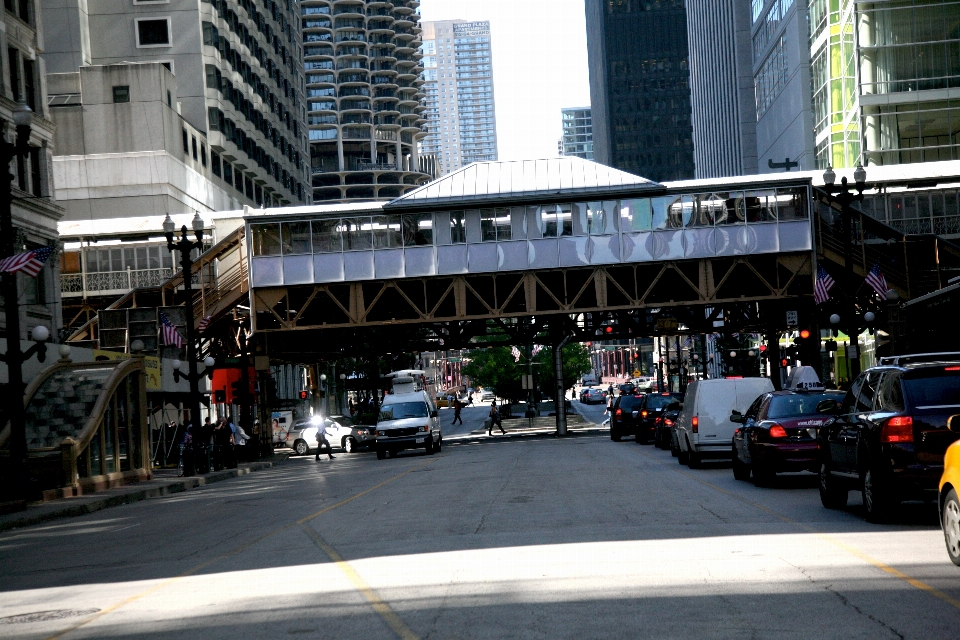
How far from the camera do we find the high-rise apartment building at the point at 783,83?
71875 millimetres

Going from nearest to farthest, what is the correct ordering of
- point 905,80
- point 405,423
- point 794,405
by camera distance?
point 794,405
point 405,423
point 905,80

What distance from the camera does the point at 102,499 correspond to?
2622cm

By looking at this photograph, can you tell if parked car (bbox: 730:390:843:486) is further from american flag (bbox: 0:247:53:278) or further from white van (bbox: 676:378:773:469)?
american flag (bbox: 0:247:53:278)

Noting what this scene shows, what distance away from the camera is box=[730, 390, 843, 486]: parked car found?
768 inches

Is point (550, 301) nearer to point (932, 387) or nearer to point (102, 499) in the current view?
point (102, 499)

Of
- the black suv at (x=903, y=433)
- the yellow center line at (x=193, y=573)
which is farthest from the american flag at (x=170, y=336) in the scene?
the black suv at (x=903, y=433)

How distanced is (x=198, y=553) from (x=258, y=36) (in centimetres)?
8287

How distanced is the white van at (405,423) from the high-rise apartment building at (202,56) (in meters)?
35.6

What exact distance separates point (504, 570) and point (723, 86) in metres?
126

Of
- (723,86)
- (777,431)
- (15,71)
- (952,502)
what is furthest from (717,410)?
(723,86)

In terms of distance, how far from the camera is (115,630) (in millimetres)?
9391

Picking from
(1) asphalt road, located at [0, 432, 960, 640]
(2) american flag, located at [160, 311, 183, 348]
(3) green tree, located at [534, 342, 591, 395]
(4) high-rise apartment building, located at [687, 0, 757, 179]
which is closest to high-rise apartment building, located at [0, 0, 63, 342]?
(2) american flag, located at [160, 311, 183, 348]

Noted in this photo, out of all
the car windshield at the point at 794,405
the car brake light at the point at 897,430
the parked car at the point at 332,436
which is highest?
the car brake light at the point at 897,430

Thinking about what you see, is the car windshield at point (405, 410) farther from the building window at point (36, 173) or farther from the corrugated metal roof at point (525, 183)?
the building window at point (36, 173)
